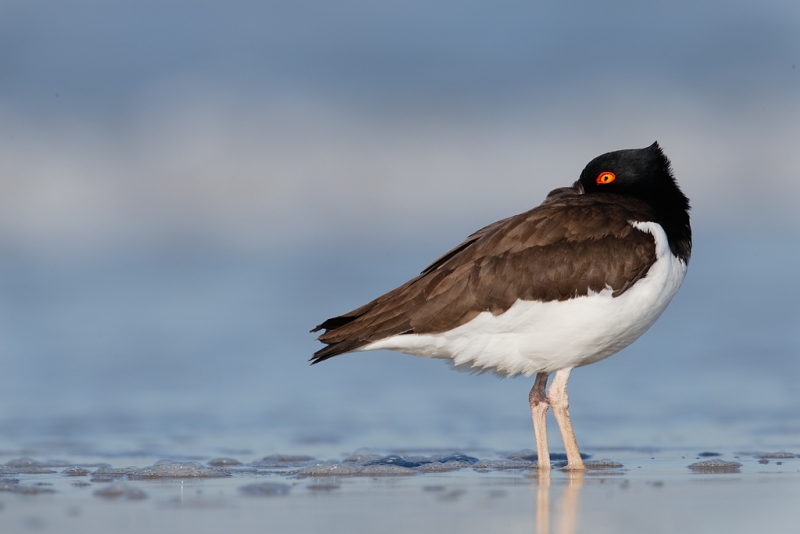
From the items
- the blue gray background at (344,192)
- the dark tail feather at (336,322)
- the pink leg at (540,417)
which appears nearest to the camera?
the pink leg at (540,417)

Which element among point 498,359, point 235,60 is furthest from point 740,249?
point 235,60

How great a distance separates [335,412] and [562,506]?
4.17 m

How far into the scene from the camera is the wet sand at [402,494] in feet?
16.0

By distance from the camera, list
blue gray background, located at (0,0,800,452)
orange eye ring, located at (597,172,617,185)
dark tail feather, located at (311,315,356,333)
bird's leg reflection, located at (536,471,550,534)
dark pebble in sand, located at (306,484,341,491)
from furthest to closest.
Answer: blue gray background, located at (0,0,800,452)
orange eye ring, located at (597,172,617,185)
dark tail feather, located at (311,315,356,333)
dark pebble in sand, located at (306,484,341,491)
bird's leg reflection, located at (536,471,550,534)

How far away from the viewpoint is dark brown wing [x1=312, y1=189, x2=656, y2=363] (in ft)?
21.7

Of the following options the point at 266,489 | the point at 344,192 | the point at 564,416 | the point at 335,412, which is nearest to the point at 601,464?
the point at 564,416

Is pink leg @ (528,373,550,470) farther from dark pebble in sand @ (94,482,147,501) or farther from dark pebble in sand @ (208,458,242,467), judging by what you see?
dark pebble in sand @ (94,482,147,501)

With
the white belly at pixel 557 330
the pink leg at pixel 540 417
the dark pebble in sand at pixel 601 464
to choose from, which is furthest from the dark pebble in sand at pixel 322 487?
the dark pebble in sand at pixel 601 464

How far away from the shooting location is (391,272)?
15922mm

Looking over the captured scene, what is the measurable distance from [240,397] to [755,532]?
5.82 m

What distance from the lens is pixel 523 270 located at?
670cm

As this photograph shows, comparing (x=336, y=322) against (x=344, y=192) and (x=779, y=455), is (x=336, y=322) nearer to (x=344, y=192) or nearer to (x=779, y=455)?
(x=779, y=455)

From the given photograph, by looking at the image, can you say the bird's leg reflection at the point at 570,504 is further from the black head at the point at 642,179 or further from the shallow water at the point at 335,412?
the black head at the point at 642,179

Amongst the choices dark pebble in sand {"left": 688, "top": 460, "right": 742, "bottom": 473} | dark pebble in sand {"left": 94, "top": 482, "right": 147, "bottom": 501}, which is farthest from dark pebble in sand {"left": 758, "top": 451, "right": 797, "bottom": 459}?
dark pebble in sand {"left": 94, "top": 482, "right": 147, "bottom": 501}
